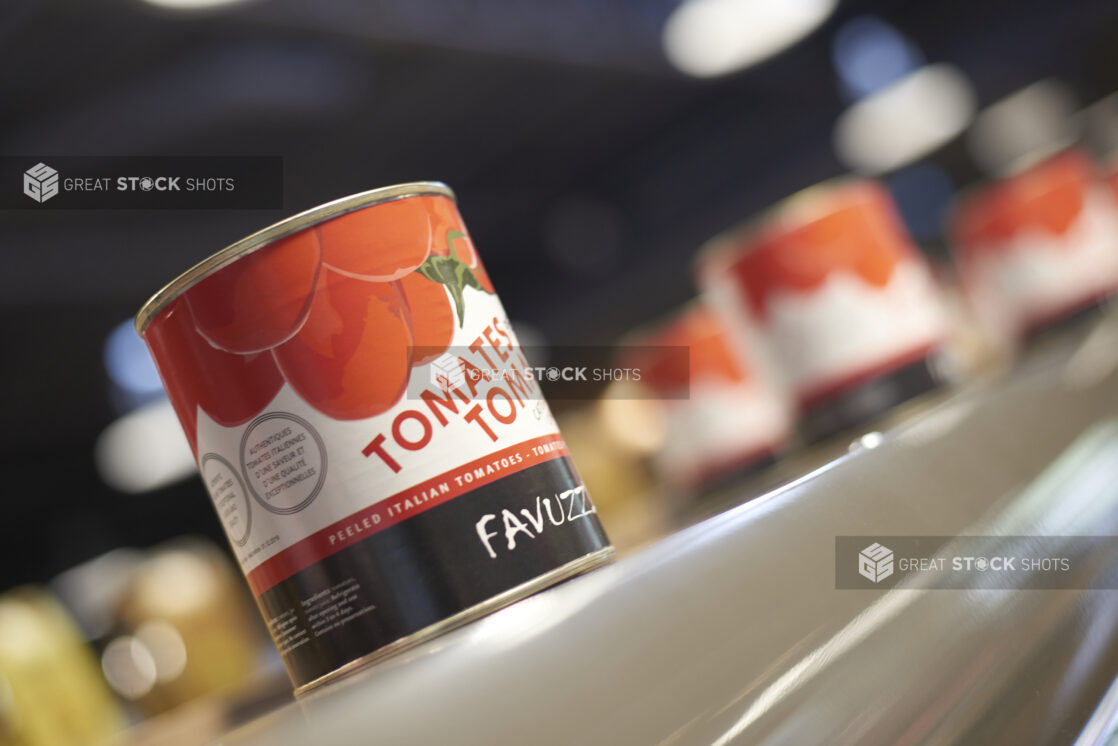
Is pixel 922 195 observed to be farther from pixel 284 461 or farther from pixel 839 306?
pixel 284 461

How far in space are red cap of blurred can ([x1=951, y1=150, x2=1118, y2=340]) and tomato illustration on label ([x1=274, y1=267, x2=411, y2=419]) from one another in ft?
3.03

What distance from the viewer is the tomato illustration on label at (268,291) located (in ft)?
1.07

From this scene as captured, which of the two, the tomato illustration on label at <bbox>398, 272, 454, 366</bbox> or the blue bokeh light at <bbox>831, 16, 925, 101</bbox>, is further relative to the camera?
the blue bokeh light at <bbox>831, 16, 925, 101</bbox>

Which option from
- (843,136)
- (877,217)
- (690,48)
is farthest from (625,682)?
(843,136)

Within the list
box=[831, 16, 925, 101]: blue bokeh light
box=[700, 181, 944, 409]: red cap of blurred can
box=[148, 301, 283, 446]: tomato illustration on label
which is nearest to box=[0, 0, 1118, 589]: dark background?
box=[831, 16, 925, 101]: blue bokeh light

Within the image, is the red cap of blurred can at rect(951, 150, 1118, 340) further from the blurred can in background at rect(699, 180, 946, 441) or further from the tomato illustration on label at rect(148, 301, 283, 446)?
the tomato illustration on label at rect(148, 301, 283, 446)

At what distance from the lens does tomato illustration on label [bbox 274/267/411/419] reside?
12.7 inches

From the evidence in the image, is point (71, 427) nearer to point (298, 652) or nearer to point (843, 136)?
point (843, 136)

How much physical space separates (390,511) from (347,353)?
0.19 feet

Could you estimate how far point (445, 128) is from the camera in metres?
3.17

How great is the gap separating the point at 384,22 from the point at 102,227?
1.16 m

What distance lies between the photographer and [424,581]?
31 centimetres

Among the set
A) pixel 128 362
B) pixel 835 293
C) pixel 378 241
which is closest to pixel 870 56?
pixel 128 362

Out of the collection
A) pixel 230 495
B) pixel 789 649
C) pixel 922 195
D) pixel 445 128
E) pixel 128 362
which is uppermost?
pixel 445 128
